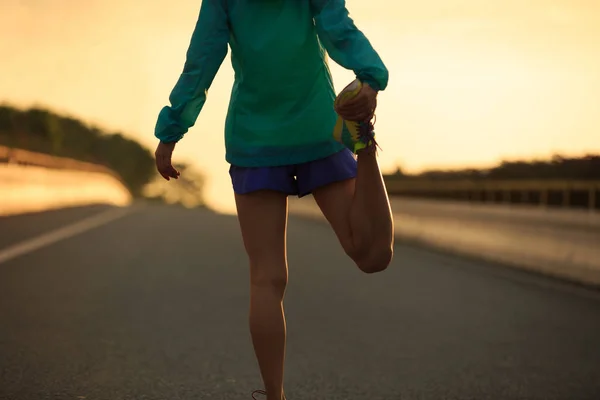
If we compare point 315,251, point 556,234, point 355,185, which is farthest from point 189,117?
point 315,251

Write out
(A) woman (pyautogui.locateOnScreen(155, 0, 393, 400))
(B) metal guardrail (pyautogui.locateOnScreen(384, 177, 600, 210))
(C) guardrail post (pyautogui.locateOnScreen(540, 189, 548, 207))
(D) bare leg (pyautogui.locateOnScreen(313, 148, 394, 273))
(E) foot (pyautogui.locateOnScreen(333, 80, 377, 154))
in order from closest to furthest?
(E) foot (pyautogui.locateOnScreen(333, 80, 377, 154))
(D) bare leg (pyautogui.locateOnScreen(313, 148, 394, 273))
(A) woman (pyautogui.locateOnScreen(155, 0, 393, 400))
(B) metal guardrail (pyautogui.locateOnScreen(384, 177, 600, 210))
(C) guardrail post (pyautogui.locateOnScreen(540, 189, 548, 207))

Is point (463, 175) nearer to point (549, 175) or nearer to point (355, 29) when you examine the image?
point (549, 175)

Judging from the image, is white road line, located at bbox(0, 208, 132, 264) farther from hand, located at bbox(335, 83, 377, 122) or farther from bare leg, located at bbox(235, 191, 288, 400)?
hand, located at bbox(335, 83, 377, 122)

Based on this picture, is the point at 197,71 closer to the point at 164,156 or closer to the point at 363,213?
the point at 164,156

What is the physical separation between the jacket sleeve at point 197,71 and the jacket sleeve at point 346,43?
0.38 m

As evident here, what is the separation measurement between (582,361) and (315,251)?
8641 millimetres

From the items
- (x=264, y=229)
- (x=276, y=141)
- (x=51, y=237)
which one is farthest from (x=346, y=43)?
(x=51, y=237)

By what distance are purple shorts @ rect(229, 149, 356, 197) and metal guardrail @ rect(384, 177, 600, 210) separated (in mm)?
19692

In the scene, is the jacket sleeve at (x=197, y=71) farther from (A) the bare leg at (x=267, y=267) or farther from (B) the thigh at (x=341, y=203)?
(B) the thigh at (x=341, y=203)

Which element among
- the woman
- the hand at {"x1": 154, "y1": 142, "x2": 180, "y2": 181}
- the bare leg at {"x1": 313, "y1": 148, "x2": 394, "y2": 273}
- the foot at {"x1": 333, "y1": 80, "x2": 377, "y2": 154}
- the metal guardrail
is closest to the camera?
the foot at {"x1": 333, "y1": 80, "x2": 377, "y2": 154}

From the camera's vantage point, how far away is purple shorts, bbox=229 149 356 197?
3855mm

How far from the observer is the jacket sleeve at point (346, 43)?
355 cm

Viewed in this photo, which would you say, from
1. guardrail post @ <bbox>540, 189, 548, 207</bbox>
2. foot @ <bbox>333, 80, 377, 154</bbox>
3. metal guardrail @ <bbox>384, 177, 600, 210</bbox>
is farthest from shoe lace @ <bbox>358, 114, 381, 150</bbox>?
guardrail post @ <bbox>540, 189, 548, 207</bbox>

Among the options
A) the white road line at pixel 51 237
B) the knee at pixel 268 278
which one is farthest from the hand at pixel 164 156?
the white road line at pixel 51 237
